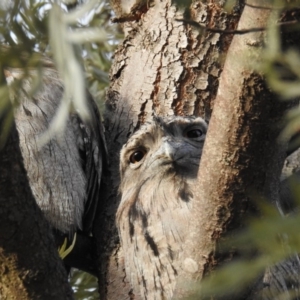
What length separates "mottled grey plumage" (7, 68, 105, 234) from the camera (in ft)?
10.7

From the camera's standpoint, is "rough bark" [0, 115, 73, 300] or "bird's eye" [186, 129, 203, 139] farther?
"bird's eye" [186, 129, 203, 139]

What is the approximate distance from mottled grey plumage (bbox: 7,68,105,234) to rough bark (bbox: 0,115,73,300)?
3.85ft

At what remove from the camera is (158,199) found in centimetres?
293

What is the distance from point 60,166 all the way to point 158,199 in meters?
0.60

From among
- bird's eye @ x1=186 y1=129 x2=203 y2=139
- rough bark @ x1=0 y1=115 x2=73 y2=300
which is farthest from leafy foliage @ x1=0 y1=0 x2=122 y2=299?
bird's eye @ x1=186 y1=129 x2=203 y2=139

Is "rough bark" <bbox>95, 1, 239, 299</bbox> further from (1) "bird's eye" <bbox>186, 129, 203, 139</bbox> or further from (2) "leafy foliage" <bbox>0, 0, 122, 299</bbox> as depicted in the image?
(2) "leafy foliage" <bbox>0, 0, 122, 299</bbox>

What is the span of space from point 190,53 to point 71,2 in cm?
219

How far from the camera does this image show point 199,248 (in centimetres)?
207

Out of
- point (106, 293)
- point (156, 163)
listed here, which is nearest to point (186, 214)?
point (156, 163)

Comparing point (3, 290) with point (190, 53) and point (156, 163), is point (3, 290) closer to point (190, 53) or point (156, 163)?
point (156, 163)

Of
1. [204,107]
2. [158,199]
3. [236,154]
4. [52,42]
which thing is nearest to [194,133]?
[204,107]

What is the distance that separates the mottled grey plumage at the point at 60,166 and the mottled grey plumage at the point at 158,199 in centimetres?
23

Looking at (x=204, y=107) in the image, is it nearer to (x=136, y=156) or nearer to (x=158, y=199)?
(x=136, y=156)

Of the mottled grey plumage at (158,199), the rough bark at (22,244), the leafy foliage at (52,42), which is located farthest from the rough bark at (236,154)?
the mottled grey plumage at (158,199)
